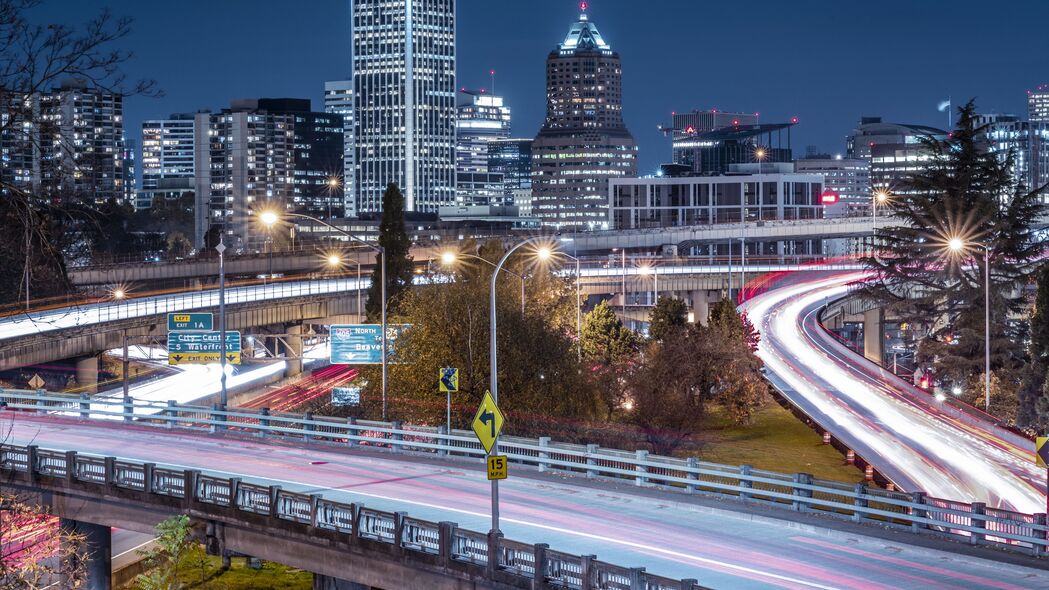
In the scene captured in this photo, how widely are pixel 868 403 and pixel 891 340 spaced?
397 ft

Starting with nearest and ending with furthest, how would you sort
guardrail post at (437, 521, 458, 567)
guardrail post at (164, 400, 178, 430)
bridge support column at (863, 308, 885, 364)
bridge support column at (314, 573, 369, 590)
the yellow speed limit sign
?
the yellow speed limit sign, guardrail post at (437, 521, 458, 567), bridge support column at (314, 573, 369, 590), guardrail post at (164, 400, 178, 430), bridge support column at (863, 308, 885, 364)

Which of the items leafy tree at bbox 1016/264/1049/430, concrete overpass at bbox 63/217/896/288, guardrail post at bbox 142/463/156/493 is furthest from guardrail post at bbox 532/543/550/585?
concrete overpass at bbox 63/217/896/288

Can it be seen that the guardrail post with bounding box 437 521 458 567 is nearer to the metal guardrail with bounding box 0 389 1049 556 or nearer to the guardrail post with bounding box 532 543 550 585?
the guardrail post with bounding box 532 543 550 585

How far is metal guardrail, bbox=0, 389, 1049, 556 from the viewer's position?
83.8 ft

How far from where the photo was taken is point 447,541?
2453 centimetres

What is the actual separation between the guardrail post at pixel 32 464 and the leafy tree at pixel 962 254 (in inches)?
2192

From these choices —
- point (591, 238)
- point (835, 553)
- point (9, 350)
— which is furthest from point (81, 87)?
point (591, 238)

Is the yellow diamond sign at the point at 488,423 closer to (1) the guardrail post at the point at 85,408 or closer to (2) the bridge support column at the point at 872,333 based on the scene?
(1) the guardrail post at the point at 85,408

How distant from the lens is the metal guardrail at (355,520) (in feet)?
69.7

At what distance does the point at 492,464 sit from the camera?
23250mm

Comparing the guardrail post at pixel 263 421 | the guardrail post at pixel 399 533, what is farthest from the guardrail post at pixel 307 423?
the guardrail post at pixel 399 533

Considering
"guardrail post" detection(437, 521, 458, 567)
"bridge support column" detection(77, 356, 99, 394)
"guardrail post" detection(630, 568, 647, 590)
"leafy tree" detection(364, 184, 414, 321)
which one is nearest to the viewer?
"guardrail post" detection(630, 568, 647, 590)

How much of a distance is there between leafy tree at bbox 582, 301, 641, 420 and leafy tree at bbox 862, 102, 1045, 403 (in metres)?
18.9

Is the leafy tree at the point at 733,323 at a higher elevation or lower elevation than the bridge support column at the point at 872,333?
higher
